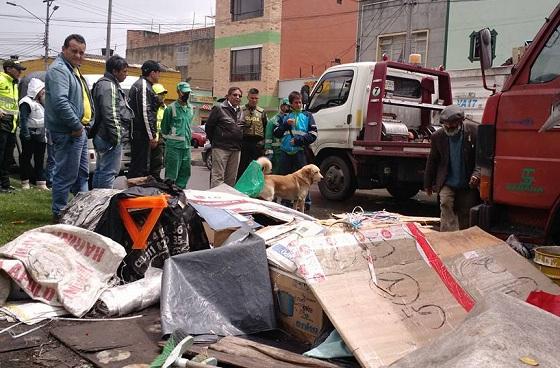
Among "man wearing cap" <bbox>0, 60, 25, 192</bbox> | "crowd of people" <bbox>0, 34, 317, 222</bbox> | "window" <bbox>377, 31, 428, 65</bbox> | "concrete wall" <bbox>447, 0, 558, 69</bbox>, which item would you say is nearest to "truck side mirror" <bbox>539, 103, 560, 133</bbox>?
"crowd of people" <bbox>0, 34, 317, 222</bbox>

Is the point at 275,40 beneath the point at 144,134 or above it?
above

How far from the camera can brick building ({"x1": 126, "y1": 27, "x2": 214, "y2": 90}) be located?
1726 inches

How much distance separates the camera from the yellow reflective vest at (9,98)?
7.88m

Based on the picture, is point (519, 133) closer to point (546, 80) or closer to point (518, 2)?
point (546, 80)

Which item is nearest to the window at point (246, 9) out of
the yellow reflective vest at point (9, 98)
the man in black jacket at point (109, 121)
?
Result: the yellow reflective vest at point (9, 98)

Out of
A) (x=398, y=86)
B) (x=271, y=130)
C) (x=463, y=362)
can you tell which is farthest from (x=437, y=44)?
(x=463, y=362)

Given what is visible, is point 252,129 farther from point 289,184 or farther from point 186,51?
point 186,51

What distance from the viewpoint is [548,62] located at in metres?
4.24

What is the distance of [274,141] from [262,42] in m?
25.5

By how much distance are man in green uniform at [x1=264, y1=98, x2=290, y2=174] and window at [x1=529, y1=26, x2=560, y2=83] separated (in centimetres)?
405

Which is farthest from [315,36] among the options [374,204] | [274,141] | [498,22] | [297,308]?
[297,308]

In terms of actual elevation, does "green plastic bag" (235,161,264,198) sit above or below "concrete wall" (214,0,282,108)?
below

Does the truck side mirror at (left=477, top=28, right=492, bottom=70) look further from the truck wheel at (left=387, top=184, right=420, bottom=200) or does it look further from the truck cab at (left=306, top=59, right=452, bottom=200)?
the truck wheel at (left=387, top=184, right=420, bottom=200)

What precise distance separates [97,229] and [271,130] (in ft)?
13.5
